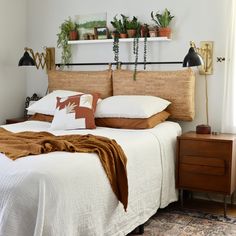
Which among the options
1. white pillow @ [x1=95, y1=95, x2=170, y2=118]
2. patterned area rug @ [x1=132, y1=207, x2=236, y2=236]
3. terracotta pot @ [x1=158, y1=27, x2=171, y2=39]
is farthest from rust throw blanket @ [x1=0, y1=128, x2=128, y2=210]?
terracotta pot @ [x1=158, y1=27, x2=171, y2=39]

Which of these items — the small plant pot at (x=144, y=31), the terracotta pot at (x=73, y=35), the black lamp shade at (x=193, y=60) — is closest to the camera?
the black lamp shade at (x=193, y=60)

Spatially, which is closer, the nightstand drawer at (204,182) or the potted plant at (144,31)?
the nightstand drawer at (204,182)

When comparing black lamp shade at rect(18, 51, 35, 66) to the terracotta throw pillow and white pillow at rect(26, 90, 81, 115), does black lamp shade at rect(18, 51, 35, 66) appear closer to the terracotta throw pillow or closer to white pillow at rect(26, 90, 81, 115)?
white pillow at rect(26, 90, 81, 115)

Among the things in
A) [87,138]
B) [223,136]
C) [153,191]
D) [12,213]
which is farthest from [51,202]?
[223,136]

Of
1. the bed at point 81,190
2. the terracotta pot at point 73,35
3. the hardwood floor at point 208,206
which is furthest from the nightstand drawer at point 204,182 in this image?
the terracotta pot at point 73,35

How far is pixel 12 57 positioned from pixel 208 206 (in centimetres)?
255

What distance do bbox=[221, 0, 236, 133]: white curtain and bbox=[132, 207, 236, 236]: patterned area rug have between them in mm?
768

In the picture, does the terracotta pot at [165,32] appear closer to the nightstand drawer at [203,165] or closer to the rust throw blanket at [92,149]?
the nightstand drawer at [203,165]

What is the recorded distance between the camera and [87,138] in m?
2.59

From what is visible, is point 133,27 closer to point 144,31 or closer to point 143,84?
point 144,31

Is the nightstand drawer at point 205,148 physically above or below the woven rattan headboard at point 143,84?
below

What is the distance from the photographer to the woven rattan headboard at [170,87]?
3.52 metres

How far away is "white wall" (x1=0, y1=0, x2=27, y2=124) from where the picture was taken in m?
4.27

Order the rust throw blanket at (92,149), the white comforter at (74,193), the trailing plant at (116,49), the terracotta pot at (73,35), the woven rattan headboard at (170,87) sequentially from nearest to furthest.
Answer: the white comforter at (74,193)
the rust throw blanket at (92,149)
the woven rattan headboard at (170,87)
the trailing plant at (116,49)
the terracotta pot at (73,35)
